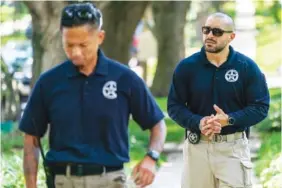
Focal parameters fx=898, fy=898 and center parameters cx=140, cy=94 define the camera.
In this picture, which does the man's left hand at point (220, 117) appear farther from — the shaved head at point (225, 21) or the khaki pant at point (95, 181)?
the khaki pant at point (95, 181)

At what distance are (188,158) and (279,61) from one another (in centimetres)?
2668

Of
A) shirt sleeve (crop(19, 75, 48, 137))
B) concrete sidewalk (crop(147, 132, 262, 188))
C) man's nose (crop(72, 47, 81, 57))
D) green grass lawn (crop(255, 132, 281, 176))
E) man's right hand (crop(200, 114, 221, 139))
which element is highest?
man's nose (crop(72, 47, 81, 57))

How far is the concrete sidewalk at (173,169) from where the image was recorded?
433 inches

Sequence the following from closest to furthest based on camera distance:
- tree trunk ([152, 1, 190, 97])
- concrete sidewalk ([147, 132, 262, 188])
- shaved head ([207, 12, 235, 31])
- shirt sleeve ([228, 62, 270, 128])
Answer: shirt sleeve ([228, 62, 270, 128])
shaved head ([207, 12, 235, 31])
concrete sidewalk ([147, 132, 262, 188])
tree trunk ([152, 1, 190, 97])

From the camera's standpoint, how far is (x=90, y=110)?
4738 mm

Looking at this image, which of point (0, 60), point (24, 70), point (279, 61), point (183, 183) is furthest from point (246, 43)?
point (183, 183)

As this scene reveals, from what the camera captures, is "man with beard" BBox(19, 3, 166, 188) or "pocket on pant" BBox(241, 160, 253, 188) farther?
"pocket on pant" BBox(241, 160, 253, 188)

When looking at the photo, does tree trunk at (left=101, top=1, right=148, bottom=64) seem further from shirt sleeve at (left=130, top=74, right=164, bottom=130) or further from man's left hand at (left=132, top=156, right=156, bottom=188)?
man's left hand at (left=132, top=156, right=156, bottom=188)

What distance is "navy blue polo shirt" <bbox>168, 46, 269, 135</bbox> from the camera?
255 inches

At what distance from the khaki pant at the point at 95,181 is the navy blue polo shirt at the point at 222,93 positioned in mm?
1694

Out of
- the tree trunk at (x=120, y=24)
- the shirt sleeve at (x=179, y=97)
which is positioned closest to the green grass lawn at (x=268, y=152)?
the shirt sleeve at (x=179, y=97)

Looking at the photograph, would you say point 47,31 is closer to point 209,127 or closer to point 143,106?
point 209,127

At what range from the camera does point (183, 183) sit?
6.85 metres

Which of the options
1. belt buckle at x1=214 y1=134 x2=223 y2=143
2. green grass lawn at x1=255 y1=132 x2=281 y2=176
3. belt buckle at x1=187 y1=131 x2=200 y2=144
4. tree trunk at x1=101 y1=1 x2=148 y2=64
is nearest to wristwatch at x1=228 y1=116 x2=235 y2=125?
belt buckle at x1=214 y1=134 x2=223 y2=143
